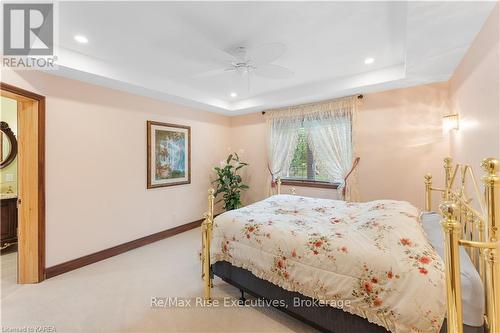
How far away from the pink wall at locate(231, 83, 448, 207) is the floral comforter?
1211mm

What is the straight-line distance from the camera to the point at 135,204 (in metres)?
3.46

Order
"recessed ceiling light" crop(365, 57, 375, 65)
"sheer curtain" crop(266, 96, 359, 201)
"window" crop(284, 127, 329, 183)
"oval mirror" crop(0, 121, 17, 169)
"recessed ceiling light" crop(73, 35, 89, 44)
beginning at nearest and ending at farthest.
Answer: "recessed ceiling light" crop(73, 35, 89, 44) < "recessed ceiling light" crop(365, 57, 375, 65) < "oval mirror" crop(0, 121, 17, 169) < "sheer curtain" crop(266, 96, 359, 201) < "window" crop(284, 127, 329, 183)

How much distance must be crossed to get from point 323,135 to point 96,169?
11.6ft

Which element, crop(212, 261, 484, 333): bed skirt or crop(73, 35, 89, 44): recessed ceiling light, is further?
crop(73, 35, 89, 44): recessed ceiling light

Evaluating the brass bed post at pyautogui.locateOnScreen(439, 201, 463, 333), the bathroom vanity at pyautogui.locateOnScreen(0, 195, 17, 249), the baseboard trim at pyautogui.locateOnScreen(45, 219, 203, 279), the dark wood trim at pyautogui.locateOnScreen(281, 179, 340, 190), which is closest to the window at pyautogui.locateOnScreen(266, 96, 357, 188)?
the dark wood trim at pyautogui.locateOnScreen(281, 179, 340, 190)

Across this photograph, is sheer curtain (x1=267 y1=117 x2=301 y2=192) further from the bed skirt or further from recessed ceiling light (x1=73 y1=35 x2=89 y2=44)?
recessed ceiling light (x1=73 y1=35 x2=89 y2=44)

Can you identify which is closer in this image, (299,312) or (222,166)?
(299,312)

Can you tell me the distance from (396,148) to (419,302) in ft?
8.60

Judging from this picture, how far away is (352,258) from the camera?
4.83ft

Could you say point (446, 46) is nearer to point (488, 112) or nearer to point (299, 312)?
point (488, 112)

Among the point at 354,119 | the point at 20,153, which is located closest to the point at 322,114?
the point at 354,119

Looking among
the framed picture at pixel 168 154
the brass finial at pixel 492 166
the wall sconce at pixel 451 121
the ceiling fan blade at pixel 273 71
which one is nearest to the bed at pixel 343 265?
the brass finial at pixel 492 166

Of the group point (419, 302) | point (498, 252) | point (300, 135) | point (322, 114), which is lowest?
point (419, 302)

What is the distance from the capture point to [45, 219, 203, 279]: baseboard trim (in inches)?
103
